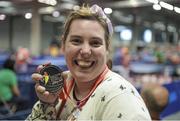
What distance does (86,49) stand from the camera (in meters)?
1.00

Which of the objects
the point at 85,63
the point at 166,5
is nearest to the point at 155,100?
the point at 166,5

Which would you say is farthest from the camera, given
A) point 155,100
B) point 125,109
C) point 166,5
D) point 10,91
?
point 10,91

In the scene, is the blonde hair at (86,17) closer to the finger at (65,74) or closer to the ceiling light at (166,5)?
the finger at (65,74)

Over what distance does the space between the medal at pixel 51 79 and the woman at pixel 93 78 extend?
17 millimetres

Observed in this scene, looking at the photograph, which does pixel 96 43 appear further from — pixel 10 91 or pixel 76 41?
pixel 10 91

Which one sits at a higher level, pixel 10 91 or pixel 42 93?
pixel 42 93

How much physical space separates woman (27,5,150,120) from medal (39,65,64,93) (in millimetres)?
17

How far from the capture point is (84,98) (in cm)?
107

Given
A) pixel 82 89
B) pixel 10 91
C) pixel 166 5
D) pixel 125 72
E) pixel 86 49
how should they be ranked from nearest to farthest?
pixel 86 49
pixel 82 89
pixel 166 5
pixel 10 91
pixel 125 72

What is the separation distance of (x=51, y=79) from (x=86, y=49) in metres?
0.18

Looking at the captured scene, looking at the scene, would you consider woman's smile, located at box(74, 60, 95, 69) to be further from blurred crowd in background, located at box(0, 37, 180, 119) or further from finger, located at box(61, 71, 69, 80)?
blurred crowd in background, located at box(0, 37, 180, 119)

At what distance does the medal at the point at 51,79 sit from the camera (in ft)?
3.68

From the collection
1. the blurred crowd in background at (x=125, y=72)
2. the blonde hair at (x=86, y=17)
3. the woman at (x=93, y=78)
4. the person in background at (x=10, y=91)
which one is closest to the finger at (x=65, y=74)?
the woman at (x=93, y=78)

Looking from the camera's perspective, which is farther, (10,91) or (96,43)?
(10,91)
